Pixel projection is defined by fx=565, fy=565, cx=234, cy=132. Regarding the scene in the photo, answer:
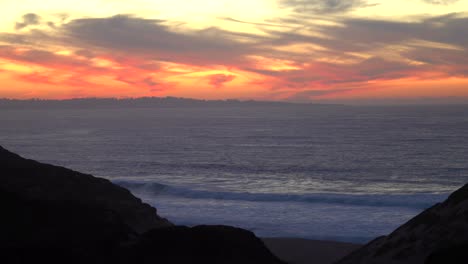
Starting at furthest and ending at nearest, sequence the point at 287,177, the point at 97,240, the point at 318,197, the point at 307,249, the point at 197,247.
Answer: the point at 287,177
the point at 318,197
the point at 307,249
the point at 97,240
the point at 197,247

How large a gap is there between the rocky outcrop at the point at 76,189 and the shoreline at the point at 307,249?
5681 millimetres

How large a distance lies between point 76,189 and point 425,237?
454 inches

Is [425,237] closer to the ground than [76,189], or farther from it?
closer to the ground

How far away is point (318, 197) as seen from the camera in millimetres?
38719

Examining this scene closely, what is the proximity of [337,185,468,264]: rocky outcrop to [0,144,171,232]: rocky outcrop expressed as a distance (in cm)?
772

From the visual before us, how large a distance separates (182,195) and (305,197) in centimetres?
908

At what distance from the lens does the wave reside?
120ft

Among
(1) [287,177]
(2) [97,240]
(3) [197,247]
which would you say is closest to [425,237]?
(3) [197,247]

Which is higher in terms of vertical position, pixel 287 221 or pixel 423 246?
pixel 423 246

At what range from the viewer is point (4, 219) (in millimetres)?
13453

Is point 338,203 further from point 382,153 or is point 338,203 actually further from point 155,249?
point 382,153

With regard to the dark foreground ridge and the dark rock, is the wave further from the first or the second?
the dark rock

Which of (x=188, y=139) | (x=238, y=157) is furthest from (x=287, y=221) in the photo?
(x=188, y=139)

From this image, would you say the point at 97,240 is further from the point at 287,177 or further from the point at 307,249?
the point at 287,177
